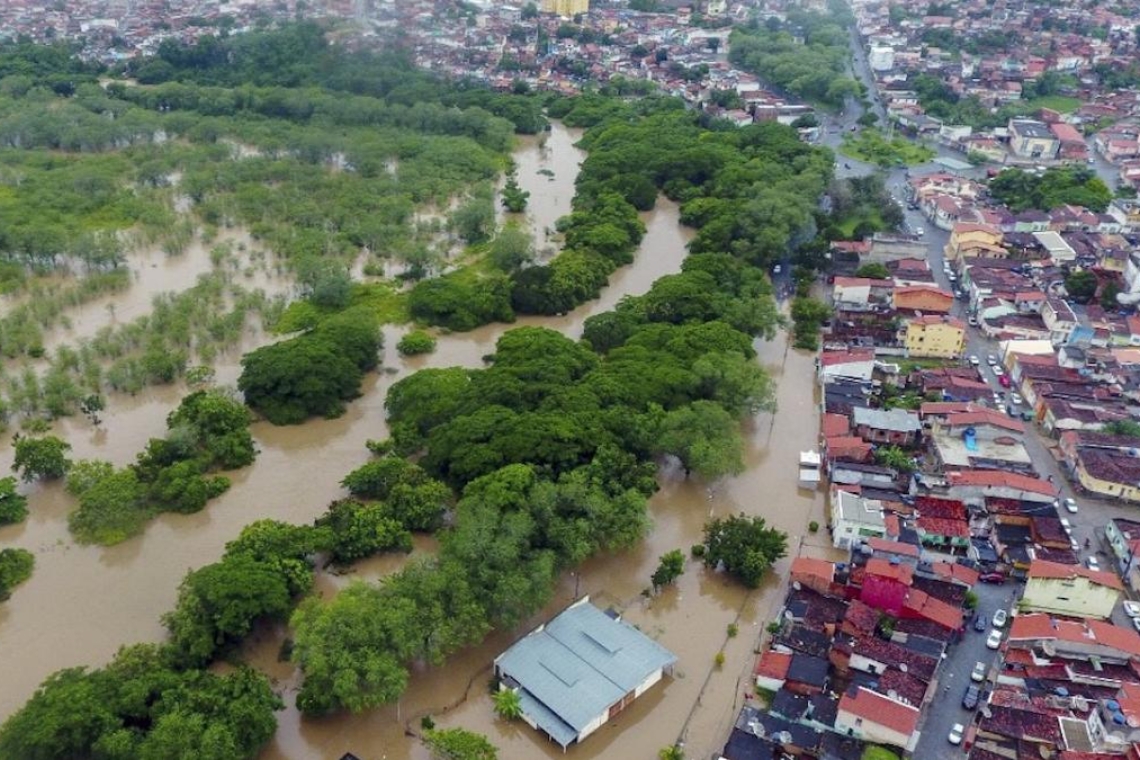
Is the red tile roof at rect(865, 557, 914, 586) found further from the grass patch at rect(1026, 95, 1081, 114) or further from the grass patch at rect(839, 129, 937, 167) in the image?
the grass patch at rect(1026, 95, 1081, 114)

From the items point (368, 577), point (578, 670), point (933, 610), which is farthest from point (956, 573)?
point (368, 577)

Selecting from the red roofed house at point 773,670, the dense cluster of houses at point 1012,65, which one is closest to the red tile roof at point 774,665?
the red roofed house at point 773,670

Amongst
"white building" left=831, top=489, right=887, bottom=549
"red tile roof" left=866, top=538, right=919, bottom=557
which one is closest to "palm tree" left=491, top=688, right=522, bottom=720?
"red tile roof" left=866, top=538, right=919, bottom=557

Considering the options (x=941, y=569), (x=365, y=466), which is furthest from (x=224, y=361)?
(x=941, y=569)

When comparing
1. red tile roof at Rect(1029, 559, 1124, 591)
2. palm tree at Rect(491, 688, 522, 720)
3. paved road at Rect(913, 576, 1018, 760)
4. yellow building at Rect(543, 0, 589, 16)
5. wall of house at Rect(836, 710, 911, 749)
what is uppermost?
red tile roof at Rect(1029, 559, 1124, 591)

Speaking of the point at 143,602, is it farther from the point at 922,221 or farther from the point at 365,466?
the point at 922,221

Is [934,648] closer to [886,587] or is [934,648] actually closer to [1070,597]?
[886,587]

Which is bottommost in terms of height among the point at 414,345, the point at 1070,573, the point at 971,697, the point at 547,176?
the point at 547,176
